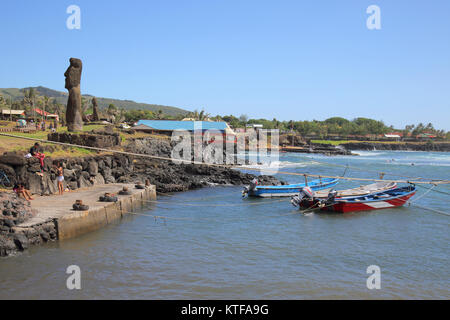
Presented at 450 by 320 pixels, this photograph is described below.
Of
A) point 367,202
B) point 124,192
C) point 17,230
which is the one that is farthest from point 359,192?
point 17,230

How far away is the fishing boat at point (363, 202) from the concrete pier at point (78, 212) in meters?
11.7

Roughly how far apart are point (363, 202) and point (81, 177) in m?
18.7

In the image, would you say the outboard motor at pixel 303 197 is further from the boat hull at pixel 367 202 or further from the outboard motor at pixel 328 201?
the outboard motor at pixel 328 201

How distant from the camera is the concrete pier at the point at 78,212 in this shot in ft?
50.0

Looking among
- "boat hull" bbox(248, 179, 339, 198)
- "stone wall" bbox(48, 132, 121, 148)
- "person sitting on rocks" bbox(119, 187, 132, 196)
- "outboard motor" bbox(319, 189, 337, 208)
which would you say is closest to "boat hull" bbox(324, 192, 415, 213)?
"outboard motor" bbox(319, 189, 337, 208)

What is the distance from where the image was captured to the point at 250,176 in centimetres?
4016

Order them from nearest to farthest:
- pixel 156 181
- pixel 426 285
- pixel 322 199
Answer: pixel 426 285 < pixel 322 199 < pixel 156 181

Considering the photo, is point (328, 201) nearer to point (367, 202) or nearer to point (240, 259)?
point (367, 202)

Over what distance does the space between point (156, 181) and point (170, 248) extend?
1682cm

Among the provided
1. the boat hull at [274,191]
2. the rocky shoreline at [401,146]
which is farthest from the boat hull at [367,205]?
the rocky shoreline at [401,146]

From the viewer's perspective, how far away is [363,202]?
84.5 ft

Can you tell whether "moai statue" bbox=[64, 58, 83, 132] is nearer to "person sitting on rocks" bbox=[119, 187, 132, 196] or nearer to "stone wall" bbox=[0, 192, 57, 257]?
"person sitting on rocks" bbox=[119, 187, 132, 196]
